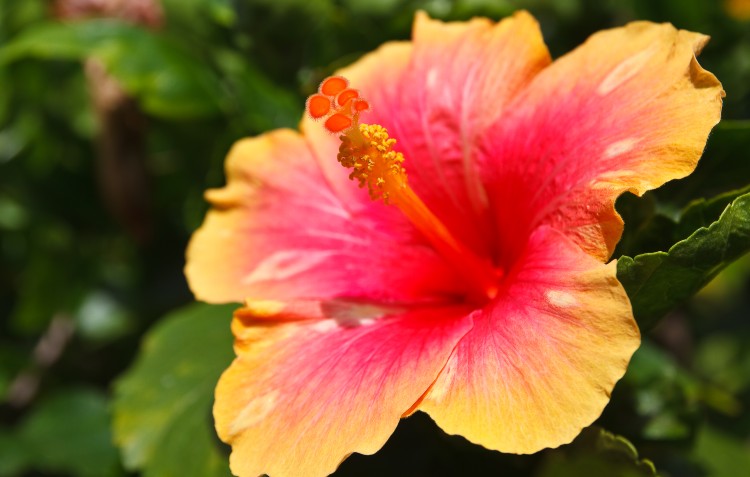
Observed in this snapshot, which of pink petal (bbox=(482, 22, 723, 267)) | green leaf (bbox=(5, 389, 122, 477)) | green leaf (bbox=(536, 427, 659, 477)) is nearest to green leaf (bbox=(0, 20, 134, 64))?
green leaf (bbox=(5, 389, 122, 477))

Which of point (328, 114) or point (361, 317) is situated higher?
point (328, 114)

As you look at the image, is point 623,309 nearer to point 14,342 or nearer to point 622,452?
point 622,452

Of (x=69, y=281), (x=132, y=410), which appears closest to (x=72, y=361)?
(x=69, y=281)

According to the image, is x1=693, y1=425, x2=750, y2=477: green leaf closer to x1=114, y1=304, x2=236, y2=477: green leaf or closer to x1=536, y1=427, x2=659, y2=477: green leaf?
x1=536, y1=427, x2=659, y2=477: green leaf

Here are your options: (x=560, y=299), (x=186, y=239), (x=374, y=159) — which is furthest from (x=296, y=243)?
(x=186, y=239)

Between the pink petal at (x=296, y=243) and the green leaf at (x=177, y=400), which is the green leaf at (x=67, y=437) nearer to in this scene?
the green leaf at (x=177, y=400)
